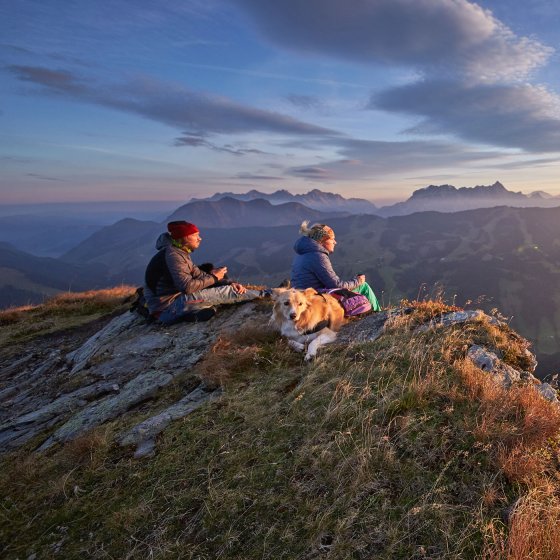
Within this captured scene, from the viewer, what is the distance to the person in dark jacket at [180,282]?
35.1ft

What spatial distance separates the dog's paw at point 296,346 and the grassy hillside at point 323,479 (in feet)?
5.50

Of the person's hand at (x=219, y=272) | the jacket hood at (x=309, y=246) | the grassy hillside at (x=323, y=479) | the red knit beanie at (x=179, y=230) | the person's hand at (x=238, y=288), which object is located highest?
the red knit beanie at (x=179, y=230)

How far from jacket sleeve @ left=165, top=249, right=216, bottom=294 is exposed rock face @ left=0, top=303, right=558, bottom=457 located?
1152 mm

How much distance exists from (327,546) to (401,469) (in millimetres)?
1200

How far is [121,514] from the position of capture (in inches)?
155

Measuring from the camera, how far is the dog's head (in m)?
8.26

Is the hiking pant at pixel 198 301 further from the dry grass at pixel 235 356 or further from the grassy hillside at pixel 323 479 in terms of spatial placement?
the grassy hillside at pixel 323 479

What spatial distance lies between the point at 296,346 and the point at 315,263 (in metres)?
3.18

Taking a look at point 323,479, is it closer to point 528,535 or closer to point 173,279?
point 528,535

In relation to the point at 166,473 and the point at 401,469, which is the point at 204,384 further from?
the point at 401,469

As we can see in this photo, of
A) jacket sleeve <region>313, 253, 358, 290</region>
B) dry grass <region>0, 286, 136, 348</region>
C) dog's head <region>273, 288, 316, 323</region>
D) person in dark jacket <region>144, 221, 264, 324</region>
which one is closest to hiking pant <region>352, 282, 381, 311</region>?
jacket sleeve <region>313, 253, 358, 290</region>

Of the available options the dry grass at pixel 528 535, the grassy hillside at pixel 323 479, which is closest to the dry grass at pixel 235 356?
the grassy hillside at pixel 323 479

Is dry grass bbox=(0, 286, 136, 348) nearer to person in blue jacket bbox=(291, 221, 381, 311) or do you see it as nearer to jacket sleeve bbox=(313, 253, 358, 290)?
person in blue jacket bbox=(291, 221, 381, 311)

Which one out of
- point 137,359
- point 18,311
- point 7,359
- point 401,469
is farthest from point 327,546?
point 18,311
